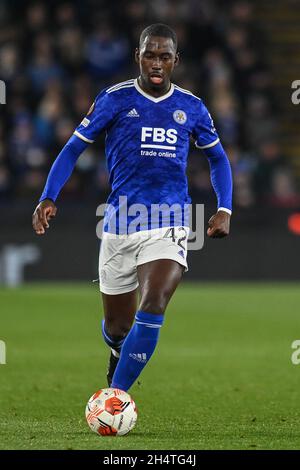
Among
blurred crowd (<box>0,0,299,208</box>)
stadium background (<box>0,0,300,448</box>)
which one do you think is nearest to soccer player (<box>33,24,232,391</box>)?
stadium background (<box>0,0,300,448</box>)

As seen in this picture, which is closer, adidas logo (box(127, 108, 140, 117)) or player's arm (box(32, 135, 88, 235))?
player's arm (box(32, 135, 88, 235))

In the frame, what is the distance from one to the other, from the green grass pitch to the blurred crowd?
1807 millimetres

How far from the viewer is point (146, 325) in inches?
247

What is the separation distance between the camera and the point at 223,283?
18000mm

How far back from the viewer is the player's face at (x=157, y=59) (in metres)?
6.65

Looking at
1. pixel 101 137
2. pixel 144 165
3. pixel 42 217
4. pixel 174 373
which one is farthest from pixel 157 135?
pixel 101 137

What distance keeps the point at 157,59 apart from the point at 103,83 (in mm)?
12075

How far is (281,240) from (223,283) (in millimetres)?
1105

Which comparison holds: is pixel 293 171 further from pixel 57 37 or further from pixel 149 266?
pixel 149 266

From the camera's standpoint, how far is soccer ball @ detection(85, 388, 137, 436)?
20.1 feet

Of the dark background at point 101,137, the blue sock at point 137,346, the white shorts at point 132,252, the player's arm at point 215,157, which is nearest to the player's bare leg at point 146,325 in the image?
the blue sock at point 137,346

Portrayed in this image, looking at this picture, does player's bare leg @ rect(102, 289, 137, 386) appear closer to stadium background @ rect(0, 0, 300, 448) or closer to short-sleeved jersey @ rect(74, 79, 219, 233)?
short-sleeved jersey @ rect(74, 79, 219, 233)

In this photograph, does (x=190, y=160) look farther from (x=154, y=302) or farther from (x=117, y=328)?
(x=154, y=302)
